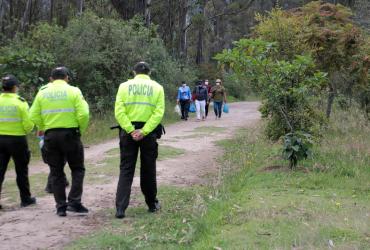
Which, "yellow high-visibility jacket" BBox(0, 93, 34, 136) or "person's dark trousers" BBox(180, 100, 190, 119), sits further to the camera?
"person's dark trousers" BBox(180, 100, 190, 119)

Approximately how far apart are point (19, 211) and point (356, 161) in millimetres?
5944

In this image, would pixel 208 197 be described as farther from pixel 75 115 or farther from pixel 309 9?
pixel 309 9

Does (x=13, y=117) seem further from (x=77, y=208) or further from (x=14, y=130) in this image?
(x=77, y=208)

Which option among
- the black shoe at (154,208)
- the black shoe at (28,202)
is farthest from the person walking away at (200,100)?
the black shoe at (154,208)

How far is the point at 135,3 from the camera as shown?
27094 millimetres

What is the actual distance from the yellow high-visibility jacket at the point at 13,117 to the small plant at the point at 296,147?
13.7ft

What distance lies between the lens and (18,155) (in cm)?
820

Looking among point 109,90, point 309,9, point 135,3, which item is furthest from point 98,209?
point 135,3

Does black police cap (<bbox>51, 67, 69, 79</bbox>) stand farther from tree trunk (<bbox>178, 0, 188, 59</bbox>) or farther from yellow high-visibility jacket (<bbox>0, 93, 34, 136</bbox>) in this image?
tree trunk (<bbox>178, 0, 188, 59</bbox>)

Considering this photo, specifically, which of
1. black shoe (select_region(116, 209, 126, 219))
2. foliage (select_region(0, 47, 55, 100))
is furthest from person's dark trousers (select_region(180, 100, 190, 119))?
black shoe (select_region(116, 209, 126, 219))

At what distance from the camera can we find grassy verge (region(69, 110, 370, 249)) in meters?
5.72

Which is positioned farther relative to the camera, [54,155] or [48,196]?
[48,196]

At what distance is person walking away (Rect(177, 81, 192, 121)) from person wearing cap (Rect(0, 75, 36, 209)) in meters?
14.2

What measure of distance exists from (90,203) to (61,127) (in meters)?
1.50
